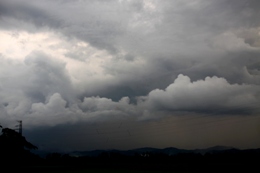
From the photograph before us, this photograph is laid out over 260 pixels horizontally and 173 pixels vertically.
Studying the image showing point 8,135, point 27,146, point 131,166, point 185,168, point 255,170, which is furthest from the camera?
point 131,166

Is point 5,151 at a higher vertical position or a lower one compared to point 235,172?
higher

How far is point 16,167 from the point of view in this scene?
5228cm

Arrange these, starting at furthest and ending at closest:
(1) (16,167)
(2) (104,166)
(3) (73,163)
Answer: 1. (3) (73,163)
2. (2) (104,166)
3. (1) (16,167)

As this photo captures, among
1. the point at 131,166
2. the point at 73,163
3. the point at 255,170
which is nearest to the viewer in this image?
the point at 255,170

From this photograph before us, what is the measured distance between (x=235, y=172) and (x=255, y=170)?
4367mm

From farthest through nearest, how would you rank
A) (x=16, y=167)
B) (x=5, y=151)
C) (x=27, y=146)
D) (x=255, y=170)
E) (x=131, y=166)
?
(x=131, y=166)
(x=27, y=146)
(x=255, y=170)
(x=16, y=167)
(x=5, y=151)

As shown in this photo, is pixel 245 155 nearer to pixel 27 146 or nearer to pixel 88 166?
pixel 88 166

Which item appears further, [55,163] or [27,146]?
[55,163]

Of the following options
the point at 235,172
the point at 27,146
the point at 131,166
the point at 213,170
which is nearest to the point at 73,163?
the point at 131,166

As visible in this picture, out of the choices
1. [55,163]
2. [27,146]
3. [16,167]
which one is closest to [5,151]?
[16,167]

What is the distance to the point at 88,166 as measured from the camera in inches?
3765

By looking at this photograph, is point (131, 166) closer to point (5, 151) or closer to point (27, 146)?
point (27, 146)

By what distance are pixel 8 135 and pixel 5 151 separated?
8.96m

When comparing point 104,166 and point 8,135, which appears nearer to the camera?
point 8,135
